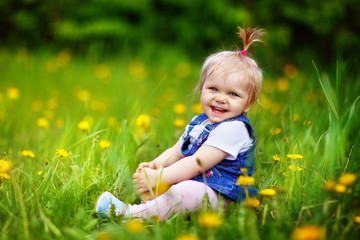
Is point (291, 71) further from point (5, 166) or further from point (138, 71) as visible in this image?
point (5, 166)

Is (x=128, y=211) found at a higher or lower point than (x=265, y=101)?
lower

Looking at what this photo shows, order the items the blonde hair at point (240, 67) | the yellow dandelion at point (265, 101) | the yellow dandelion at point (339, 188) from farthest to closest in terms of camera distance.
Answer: the yellow dandelion at point (265, 101)
the blonde hair at point (240, 67)
the yellow dandelion at point (339, 188)

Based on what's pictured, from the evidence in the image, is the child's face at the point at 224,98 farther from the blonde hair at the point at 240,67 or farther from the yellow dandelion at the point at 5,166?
the yellow dandelion at the point at 5,166

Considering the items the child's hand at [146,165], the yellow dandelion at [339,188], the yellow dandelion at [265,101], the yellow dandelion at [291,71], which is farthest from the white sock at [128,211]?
the yellow dandelion at [291,71]

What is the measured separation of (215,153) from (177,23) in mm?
4835

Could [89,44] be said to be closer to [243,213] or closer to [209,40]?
[209,40]

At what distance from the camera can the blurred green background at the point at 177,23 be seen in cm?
586

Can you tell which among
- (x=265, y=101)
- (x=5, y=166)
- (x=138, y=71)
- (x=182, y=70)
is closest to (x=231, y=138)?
(x=5, y=166)

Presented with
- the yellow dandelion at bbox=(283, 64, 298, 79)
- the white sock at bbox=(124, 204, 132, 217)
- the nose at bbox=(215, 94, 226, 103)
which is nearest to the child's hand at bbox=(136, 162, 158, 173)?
the white sock at bbox=(124, 204, 132, 217)

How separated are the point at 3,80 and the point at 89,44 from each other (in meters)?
2.33

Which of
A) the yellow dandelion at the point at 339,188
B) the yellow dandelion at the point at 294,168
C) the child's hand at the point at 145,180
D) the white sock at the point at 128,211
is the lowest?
the white sock at the point at 128,211

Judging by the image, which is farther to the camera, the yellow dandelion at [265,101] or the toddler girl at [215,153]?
the yellow dandelion at [265,101]

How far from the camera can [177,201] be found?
1606 millimetres

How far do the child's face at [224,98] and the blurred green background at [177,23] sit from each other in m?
3.98
